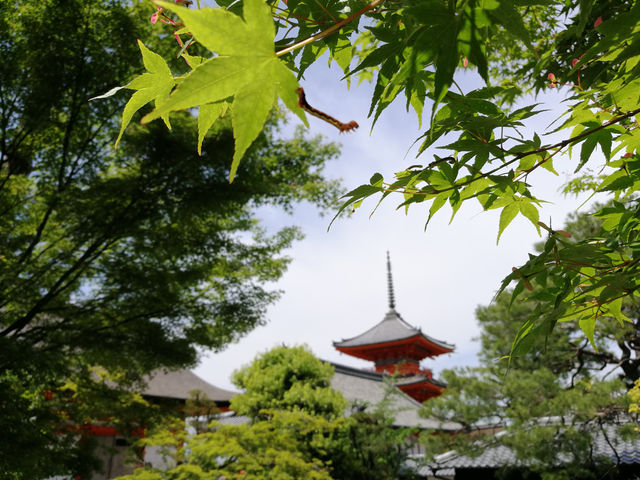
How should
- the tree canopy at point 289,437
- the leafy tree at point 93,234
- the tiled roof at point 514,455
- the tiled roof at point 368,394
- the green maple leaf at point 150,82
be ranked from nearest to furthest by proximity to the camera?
the green maple leaf at point 150,82 < the leafy tree at point 93,234 < the tree canopy at point 289,437 < the tiled roof at point 514,455 < the tiled roof at point 368,394

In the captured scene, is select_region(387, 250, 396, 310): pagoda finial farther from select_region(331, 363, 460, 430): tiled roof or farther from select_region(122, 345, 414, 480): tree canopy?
select_region(122, 345, 414, 480): tree canopy

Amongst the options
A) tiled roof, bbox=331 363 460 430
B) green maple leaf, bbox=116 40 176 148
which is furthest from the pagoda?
green maple leaf, bbox=116 40 176 148

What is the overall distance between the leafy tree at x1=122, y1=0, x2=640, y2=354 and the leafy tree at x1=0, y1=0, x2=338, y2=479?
443 cm

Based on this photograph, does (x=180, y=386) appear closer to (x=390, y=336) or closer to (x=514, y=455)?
(x=390, y=336)

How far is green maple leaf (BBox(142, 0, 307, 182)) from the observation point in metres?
0.42

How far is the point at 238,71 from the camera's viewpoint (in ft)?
1.45

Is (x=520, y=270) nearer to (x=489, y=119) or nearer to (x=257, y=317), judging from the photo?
(x=489, y=119)

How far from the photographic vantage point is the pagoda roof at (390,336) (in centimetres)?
2197

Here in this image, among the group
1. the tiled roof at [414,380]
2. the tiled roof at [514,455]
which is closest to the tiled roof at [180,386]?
the tiled roof at [414,380]

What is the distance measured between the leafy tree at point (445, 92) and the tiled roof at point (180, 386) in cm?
1552

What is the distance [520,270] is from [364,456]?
8201 mm

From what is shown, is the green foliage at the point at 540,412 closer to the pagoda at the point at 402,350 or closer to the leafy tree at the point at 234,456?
the leafy tree at the point at 234,456

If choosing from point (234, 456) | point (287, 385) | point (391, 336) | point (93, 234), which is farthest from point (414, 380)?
point (93, 234)

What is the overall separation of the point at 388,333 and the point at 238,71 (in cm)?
2397
